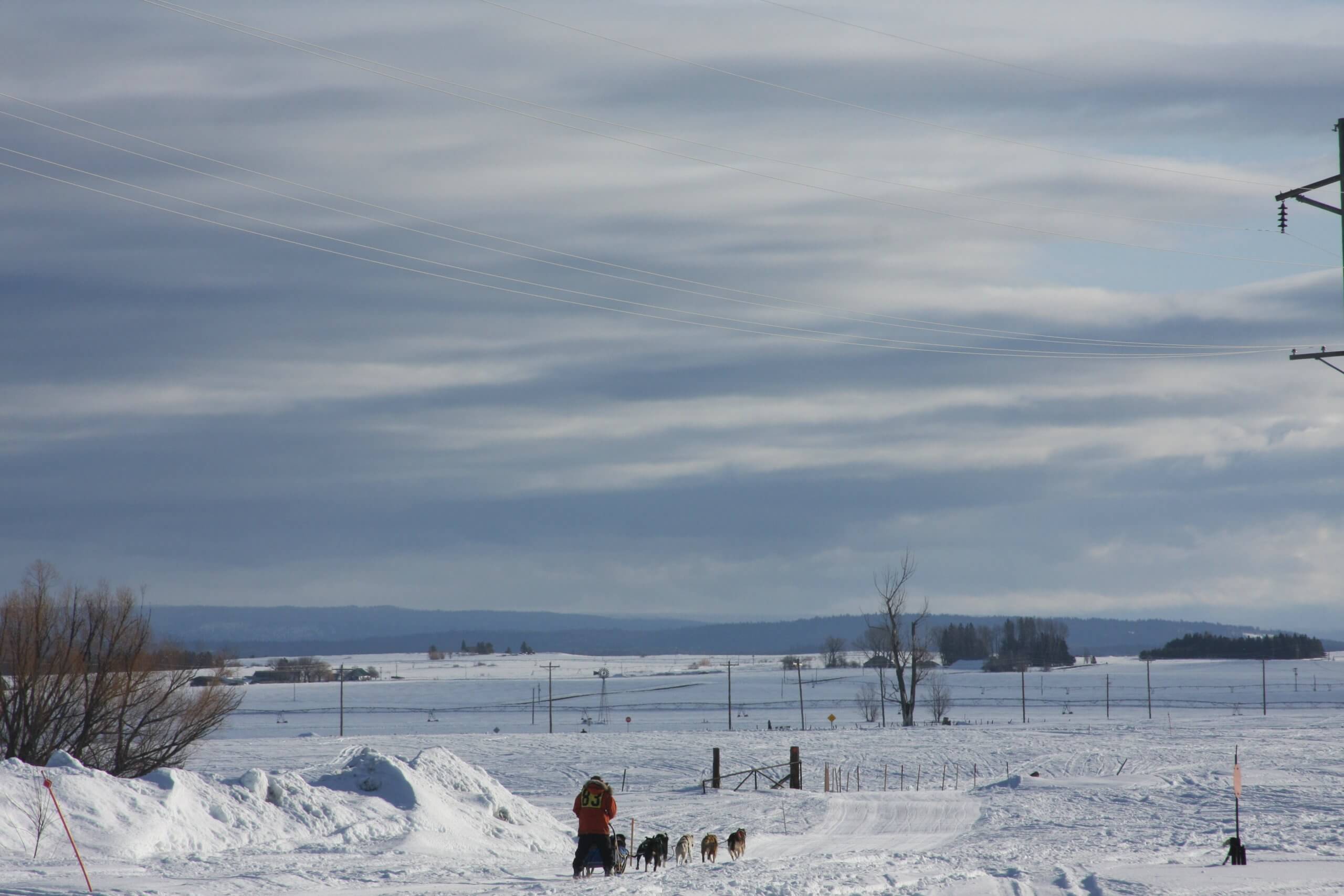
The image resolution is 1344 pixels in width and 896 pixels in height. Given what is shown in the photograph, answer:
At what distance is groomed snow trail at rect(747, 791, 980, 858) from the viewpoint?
31453 millimetres

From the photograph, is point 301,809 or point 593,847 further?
point 301,809

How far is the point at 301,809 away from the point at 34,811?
21.5 feet

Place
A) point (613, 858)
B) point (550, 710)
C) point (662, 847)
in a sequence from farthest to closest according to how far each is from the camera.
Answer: point (550, 710) < point (662, 847) < point (613, 858)

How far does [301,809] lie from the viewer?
30312 millimetres

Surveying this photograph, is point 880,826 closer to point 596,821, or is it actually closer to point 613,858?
point 613,858

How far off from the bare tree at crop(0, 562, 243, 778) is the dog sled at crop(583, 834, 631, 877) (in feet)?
60.2

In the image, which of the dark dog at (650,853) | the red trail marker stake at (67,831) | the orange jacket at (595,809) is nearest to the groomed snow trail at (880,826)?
the dark dog at (650,853)

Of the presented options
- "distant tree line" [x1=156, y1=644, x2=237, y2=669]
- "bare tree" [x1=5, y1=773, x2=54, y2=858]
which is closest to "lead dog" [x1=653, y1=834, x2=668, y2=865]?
"bare tree" [x1=5, y1=773, x2=54, y2=858]

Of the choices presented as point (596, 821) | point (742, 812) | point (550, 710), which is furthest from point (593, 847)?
point (550, 710)

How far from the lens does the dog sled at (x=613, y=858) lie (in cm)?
2381

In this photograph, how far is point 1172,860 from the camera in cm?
2625

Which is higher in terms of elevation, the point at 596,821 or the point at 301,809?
the point at 596,821

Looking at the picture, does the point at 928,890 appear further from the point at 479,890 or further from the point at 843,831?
the point at 843,831

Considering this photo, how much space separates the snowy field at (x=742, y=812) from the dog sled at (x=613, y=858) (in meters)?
0.47
